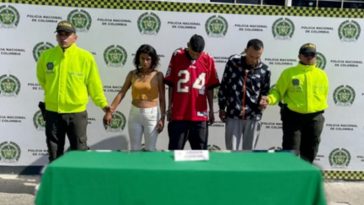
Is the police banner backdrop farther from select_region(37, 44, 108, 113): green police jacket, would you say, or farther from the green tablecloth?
the green tablecloth

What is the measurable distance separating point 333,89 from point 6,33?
390 cm

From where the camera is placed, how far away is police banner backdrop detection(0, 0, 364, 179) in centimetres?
532

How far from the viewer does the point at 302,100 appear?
15.9 ft

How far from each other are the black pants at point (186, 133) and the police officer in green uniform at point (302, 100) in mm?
747

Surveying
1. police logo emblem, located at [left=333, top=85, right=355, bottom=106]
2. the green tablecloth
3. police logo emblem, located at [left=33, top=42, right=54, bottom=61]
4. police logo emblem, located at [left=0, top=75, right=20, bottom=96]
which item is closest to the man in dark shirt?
police logo emblem, located at [left=333, top=85, right=355, bottom=106]

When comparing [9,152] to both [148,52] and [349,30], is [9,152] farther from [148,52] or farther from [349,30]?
[349,30]

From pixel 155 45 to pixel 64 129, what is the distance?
147cm

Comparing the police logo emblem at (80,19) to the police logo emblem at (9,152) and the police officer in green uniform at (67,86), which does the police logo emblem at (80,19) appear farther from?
the police logo emblem at (9,152)

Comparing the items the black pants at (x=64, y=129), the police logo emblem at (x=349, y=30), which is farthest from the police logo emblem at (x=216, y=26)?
the black pants at (x=64, y=129)

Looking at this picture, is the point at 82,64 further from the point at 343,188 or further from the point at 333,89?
the point at 343,188

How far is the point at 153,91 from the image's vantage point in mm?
4762

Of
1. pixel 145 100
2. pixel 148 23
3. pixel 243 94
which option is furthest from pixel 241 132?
pixel 148 23

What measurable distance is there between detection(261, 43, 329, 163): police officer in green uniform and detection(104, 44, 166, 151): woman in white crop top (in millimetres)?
1137

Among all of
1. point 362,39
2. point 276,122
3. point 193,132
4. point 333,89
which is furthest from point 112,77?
point 362,39
